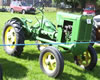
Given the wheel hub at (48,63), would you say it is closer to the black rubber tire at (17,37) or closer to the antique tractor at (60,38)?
the antique tractor at (60,38)

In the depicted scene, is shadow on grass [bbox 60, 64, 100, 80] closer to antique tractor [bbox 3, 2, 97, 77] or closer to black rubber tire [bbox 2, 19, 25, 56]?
antique tractor [bbox 3, 2, 97, 77]

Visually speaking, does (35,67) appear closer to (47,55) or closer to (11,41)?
(47,55)

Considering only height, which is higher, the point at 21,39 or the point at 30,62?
the point at 21,39

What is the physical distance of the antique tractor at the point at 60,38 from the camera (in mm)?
4569

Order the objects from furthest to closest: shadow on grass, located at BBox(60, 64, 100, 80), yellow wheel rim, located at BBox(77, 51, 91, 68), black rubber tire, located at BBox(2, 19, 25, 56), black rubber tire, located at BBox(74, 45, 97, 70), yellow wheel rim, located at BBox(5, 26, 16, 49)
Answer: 1. yellow wheel rim, located at BBox(5, 26, 16, 49)
2. black rubber tire, located at BBox(2, 19, 25, 56)
3. yellow wheel rim, located at BBox(77, 51, 91, 68)
4. black rubber tire, located at BBox(74, 45, 97, 70)
5. shadow on grass, located at BBox(60, 64, 100, 80)

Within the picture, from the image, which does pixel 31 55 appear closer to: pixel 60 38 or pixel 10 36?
pixel 10 36

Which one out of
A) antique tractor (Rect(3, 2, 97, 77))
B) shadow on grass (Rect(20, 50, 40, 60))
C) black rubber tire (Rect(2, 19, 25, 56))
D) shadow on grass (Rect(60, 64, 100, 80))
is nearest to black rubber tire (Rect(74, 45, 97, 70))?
antique tractor (Rect(3, 2, 97, 77))

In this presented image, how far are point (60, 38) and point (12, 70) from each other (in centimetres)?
135

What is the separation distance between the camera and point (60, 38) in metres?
5.04

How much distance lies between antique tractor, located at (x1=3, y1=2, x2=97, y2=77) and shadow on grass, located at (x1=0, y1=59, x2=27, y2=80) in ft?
1.29

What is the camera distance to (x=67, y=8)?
123 feet

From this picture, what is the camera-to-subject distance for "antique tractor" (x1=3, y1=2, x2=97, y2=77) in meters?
4.57

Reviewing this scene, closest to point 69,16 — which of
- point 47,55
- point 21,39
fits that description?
point 47,55

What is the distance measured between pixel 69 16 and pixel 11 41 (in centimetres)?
197
